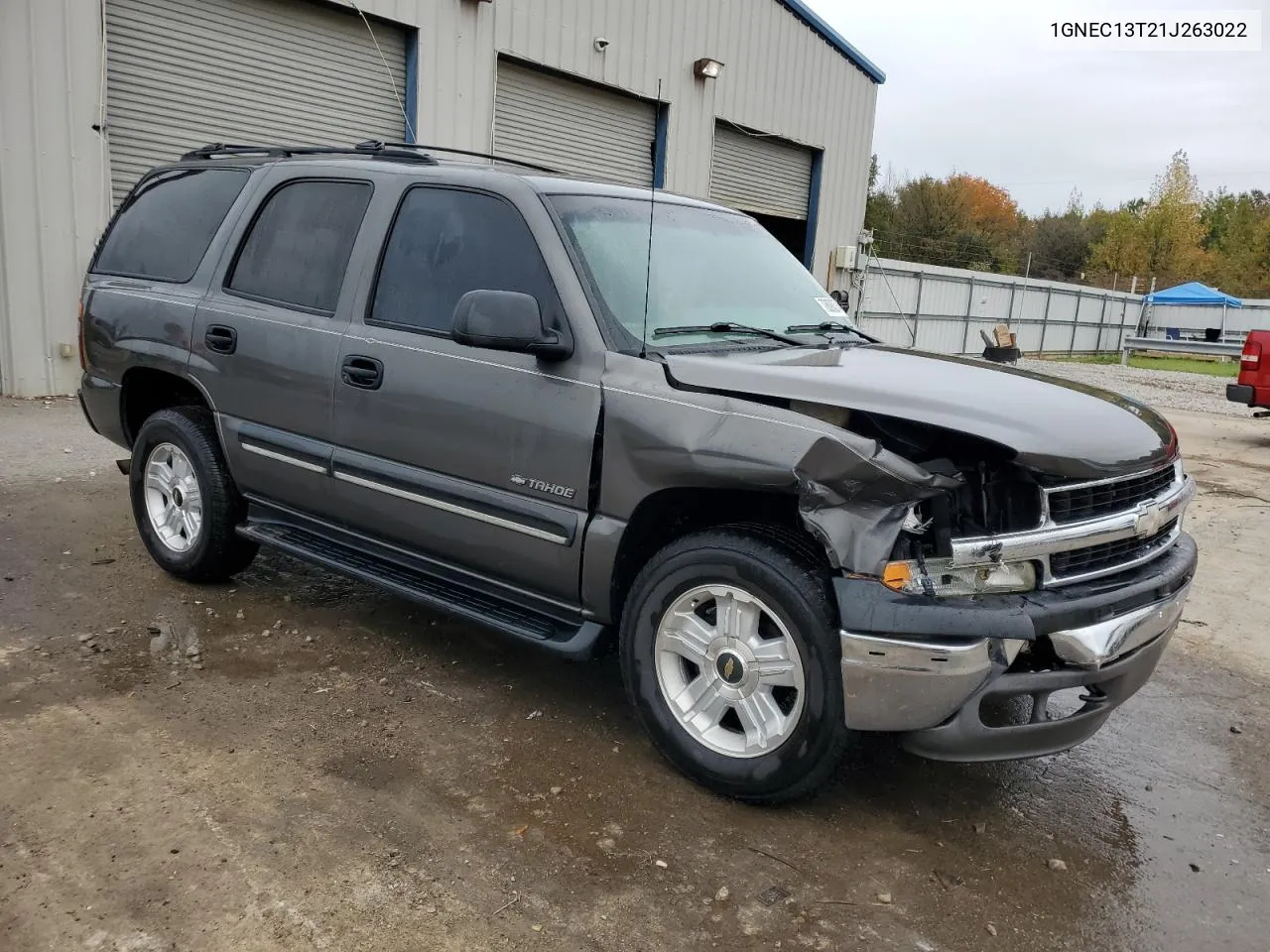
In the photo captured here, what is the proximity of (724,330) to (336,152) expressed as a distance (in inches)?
81.6

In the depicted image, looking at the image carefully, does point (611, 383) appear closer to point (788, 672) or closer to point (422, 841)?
point (788, 672)

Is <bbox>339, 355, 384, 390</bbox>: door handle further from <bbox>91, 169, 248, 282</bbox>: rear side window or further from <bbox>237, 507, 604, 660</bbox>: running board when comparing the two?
<bbox>91, 169, 248, 282</bbox>: rear side window

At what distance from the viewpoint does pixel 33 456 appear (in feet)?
24.1

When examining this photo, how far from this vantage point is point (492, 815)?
9.97 feet

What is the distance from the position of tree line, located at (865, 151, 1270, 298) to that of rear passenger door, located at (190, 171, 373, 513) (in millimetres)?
36072

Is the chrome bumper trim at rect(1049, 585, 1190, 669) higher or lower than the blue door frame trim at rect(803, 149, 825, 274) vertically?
lower

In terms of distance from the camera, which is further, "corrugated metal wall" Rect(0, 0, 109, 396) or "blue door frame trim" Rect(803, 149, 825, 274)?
"blue door frame trim" Rect(803, 149, 825, 274)

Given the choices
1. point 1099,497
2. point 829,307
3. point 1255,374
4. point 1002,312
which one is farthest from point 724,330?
point 1002,312

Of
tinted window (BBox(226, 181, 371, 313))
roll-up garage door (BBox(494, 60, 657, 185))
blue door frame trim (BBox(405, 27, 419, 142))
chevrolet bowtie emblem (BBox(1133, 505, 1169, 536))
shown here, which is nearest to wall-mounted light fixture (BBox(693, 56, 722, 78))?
roll-up garage door (BBox(494, 60, 657, 185))

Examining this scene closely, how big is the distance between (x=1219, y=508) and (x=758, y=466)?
643 cm

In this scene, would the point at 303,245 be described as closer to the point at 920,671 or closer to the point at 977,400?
the point at 977,400

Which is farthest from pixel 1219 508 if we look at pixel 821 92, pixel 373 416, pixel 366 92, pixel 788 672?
pixel 821 92

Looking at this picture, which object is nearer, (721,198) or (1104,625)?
(1104,625)

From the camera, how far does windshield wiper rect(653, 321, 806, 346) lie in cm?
354
